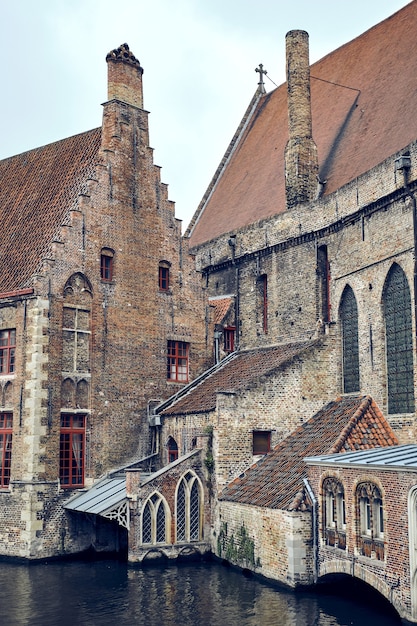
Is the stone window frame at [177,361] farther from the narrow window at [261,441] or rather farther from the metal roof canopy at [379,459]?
the metal roof canopy at [379,459]

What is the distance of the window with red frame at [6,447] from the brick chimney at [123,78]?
9.96m

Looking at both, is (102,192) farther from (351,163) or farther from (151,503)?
(151,503)

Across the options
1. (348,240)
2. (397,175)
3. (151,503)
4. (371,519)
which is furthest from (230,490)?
(397,175)

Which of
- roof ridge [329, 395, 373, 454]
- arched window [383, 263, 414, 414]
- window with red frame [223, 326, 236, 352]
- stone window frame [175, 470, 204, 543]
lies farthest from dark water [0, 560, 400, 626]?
window with red frame [223, 326, 236, 352]

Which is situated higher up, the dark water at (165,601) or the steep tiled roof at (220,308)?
the steep tiled roof at (220,308)

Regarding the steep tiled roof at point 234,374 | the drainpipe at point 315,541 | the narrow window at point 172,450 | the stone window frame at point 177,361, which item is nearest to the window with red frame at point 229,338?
the steep tiled roof at point 234,374

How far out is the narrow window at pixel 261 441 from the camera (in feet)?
66.0

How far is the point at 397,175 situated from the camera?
18547 mm

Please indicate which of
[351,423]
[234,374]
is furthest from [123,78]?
[351,423]

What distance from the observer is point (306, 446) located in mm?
18672

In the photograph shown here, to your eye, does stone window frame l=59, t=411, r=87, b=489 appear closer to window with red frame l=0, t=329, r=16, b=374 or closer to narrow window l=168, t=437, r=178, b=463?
window with red frame l=0, t=329, r=16, b=374

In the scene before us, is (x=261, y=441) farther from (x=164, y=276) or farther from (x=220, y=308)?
(x=220, y=308)

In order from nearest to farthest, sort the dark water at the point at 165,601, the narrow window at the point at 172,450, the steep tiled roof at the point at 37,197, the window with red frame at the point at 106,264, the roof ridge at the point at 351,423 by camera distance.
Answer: the dark water at the point at 165,601 < the roof ridge at the point at 351,423 < the narrow window at the point at 172,450 < the steep tiled roof at the point at 37,197 < the window with red frame at the point at 106,264

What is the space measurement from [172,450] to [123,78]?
1121 centimetres
